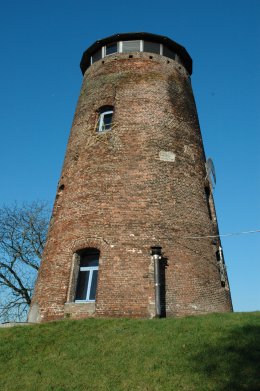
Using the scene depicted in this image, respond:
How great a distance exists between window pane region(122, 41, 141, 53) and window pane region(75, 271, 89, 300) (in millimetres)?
9859

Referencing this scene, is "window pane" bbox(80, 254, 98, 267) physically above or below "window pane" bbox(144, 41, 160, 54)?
below

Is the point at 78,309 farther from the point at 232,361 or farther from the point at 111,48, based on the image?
the point at 111,48

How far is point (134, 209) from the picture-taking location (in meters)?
12.3

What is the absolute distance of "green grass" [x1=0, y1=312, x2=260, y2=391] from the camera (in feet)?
21.1

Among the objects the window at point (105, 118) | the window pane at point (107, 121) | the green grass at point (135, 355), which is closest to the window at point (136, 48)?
the window at point (105, 118)

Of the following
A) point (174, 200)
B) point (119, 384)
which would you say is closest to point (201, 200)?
point (174, 200)

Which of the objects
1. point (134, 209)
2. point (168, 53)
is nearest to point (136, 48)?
point (168, 53)

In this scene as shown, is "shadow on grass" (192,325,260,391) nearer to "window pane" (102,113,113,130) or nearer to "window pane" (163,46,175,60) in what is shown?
"window pane" (102,113,113,130)

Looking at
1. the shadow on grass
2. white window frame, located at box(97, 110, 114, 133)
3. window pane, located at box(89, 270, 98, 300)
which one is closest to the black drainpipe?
window pane, located at box(89, 270, 98, 300)

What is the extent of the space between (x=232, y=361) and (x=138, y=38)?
1388 cm

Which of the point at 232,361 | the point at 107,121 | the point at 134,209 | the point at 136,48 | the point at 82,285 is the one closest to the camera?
the point at 232,361

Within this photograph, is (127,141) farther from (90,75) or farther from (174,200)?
(90,75)

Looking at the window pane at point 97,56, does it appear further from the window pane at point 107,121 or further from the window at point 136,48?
the window pane at point 107,121

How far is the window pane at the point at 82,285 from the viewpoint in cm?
1167
